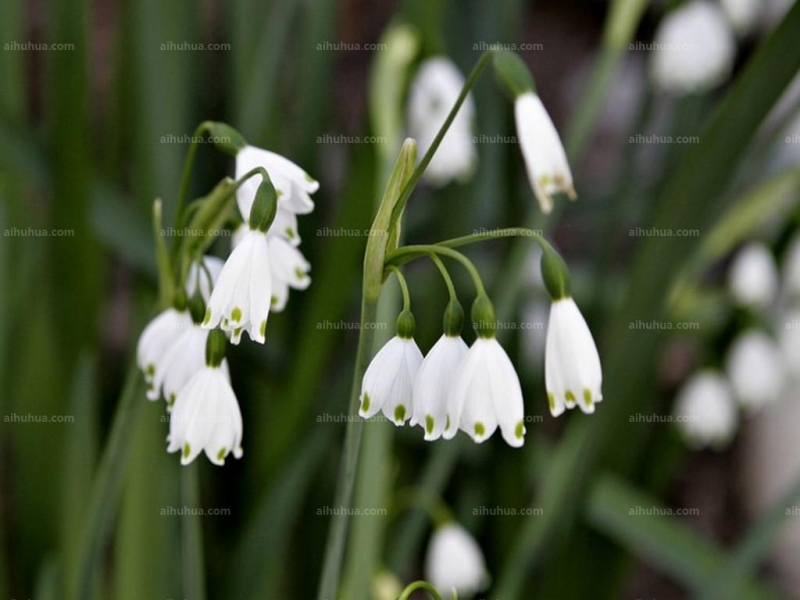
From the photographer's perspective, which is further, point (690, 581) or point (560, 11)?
point (560, 11)

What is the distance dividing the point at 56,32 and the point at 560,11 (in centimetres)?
168

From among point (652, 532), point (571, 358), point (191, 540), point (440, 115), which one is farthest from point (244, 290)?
point (652, 532)

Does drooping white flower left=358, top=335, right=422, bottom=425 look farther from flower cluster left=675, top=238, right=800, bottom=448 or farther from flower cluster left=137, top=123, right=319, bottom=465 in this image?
flower cluster left=675, top=238, right=800, bottom=448

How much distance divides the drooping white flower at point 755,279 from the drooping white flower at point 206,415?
1119 mm

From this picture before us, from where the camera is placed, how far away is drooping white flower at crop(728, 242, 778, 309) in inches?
64.2

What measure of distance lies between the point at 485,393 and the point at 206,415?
228 millimetres

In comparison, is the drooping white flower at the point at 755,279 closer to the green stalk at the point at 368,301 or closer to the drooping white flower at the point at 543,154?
the drooping white flower at the point at 543,154

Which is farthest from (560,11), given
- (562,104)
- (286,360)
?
(286,360)

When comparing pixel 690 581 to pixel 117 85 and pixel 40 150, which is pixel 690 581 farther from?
pixel 117 85

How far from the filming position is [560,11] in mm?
2787

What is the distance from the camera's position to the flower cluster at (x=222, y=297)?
0.69 metres

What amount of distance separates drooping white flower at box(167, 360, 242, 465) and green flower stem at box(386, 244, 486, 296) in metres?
0.18

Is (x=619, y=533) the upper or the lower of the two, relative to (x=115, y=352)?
lower

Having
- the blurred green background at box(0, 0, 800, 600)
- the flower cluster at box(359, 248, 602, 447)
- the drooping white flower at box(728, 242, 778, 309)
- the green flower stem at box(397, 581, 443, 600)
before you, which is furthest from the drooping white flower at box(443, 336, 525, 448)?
the drooping white flower at box(728, 242, 778, 309)
